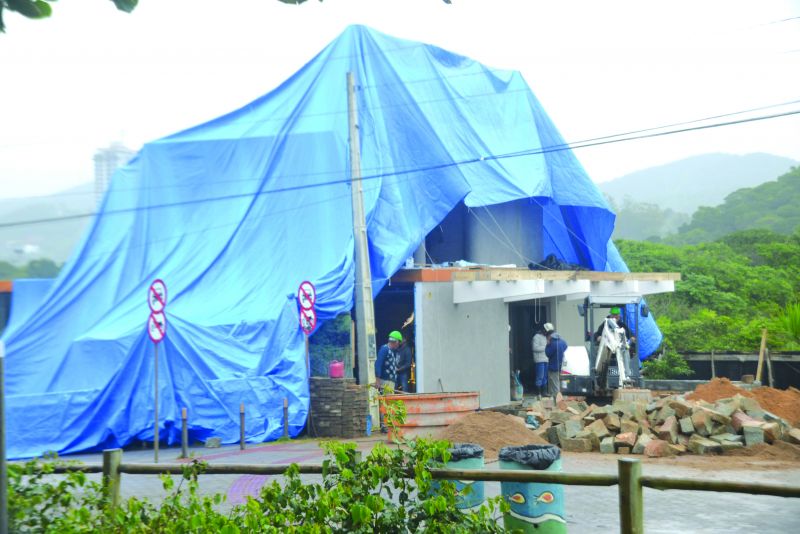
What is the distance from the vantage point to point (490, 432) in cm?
1522

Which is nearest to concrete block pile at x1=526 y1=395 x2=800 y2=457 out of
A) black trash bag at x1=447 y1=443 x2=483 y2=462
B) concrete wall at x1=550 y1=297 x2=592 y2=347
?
black trash bag at x1=447 y1=443 x2=483 y2=462

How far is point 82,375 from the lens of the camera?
1859cm

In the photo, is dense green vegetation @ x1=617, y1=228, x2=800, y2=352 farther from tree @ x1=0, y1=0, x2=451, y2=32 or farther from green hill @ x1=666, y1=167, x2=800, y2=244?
tree @ x1=0, y1=0, x2=451, y2=32

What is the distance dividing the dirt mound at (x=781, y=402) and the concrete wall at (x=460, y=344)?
21.8 ft

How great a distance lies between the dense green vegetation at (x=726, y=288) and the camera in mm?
38531

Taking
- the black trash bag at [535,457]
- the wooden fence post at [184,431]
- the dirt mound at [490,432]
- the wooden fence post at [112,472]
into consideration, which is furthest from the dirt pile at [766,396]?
the wooden fence post at [112,472]

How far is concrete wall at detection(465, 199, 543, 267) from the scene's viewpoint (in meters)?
27.0

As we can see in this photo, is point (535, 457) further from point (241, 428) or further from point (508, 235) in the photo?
point (508, 235)

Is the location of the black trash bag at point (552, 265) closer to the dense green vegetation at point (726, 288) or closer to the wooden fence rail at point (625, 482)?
the dense green vegetation at point (726, 288)

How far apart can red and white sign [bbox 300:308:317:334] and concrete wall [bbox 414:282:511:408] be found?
122 inches

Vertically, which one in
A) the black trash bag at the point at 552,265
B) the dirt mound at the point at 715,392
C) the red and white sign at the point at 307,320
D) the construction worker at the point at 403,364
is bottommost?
the dirt mound at the point at 715,392

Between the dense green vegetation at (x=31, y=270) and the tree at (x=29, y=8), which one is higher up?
the tree at (x=29, y=8)

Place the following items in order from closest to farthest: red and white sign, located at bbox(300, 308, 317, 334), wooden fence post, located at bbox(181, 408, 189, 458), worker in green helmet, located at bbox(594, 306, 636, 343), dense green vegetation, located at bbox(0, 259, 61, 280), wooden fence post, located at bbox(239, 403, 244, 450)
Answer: dense green vegetation, located at bbox(0, 259, 61, 280)
wooden fence post, located at bbox(181, 408, 189, 458)
wooden fence post, located at bbox(239, 403, 244, 450)
red and white sign, located at bbox(300, 308, 317, 334)
worker in green helmet, located at bbox(594, 306, 636, 343)

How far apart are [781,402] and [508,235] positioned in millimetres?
10105
